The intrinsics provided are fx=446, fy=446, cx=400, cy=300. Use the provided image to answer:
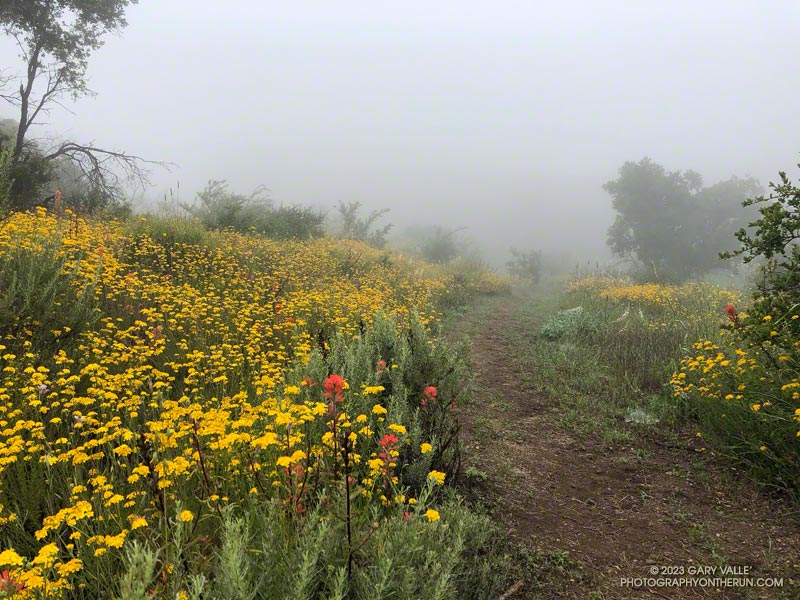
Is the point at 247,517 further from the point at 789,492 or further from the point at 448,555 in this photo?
the point at 789,492

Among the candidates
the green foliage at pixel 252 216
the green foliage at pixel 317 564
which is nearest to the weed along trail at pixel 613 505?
the green foliage at pixel 317 564

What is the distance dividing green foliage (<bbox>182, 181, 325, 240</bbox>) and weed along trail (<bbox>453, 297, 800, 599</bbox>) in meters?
11.2

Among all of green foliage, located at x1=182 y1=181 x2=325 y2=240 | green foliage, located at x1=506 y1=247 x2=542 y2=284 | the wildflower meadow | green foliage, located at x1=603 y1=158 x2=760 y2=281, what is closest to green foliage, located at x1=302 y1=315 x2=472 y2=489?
the wildflower meadow

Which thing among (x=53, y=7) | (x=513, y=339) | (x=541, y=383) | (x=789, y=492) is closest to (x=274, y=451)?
(x=789, y=492)

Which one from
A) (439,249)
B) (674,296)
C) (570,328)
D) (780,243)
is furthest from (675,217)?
(780,243)

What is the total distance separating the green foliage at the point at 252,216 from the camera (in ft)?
51.0

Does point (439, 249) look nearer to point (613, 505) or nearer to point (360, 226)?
point (360, 226)

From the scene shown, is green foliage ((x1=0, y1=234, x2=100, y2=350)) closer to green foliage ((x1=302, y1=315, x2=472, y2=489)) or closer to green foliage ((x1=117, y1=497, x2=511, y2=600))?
green foliage ((x1=302, y1=315, x2=472, y2=489))

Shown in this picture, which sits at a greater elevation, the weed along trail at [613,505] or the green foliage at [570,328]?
the green foliage at [570,328]

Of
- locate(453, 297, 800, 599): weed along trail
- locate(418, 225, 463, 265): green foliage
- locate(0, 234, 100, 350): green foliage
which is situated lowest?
locate(453, 297, 800, 599): weed along trail

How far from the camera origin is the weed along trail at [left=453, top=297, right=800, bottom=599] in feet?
8.80

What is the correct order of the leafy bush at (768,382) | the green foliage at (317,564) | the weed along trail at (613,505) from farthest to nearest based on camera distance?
1. the leafy bush at (768,382)
2. the weed along trail at (613,505)
3. the green foliage at (317,564)

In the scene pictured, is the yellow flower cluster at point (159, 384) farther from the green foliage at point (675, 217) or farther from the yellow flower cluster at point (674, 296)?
the green foliage at point (675, 217)

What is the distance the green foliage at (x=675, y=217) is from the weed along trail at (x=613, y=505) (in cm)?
3189
